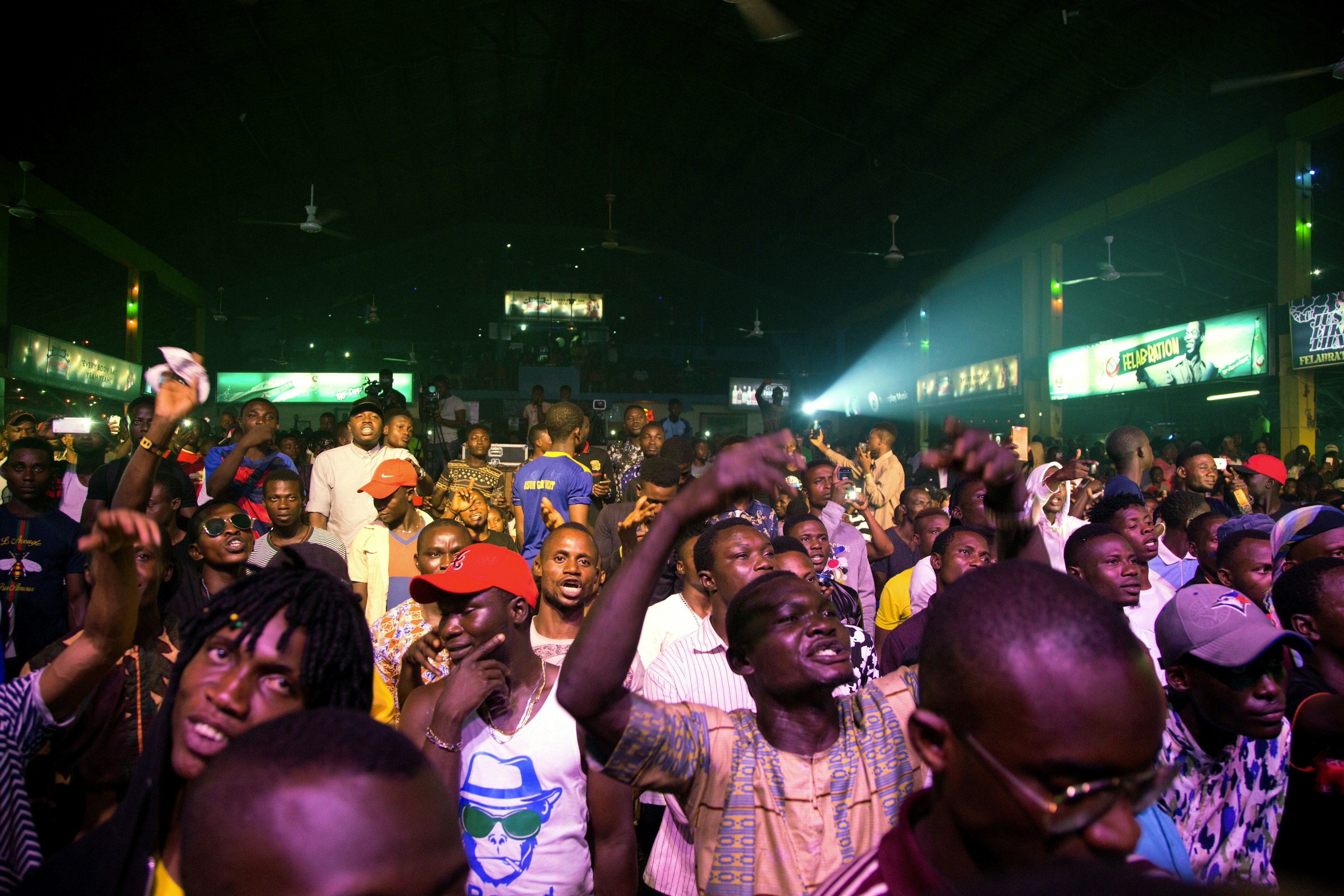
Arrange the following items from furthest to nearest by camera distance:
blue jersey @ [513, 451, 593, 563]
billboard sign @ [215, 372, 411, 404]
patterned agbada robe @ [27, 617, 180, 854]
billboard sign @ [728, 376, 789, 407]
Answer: billboard sign @ [728, 376, 789, 407]
billboard sign @ [215, 372, 411, 404]
blue jersey @ [513, 451, 593, 563]
patterned agbada robe @ [27, 617, 180, 854]

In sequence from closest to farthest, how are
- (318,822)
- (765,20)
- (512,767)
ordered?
(318,822) < (512,767) < (765,20)

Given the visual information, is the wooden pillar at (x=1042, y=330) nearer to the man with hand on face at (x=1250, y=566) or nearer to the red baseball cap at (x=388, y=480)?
the man with hand on face at (x=1250, y=566)

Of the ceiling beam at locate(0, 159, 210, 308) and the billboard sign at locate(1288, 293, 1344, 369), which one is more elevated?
the ceiling beam at locate(0, 159, 210, 308)

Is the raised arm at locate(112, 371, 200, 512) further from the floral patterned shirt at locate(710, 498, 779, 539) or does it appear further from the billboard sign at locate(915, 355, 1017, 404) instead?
the billboard sign at locate(915, 355, 1017, 404)

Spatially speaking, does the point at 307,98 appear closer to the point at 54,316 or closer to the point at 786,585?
the point at 54,316

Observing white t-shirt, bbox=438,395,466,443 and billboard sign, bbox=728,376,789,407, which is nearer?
white t-shirt, bbox=438,395,466,443

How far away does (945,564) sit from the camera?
12.3ft

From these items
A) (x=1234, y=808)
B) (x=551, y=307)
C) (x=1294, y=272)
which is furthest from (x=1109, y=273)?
(x=551, y=307)

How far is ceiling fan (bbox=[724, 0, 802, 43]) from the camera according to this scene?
5883mm

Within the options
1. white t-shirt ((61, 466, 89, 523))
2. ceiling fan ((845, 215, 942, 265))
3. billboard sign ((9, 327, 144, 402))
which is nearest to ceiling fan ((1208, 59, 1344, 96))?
ceiling fan ((845, 215, 942, 265))

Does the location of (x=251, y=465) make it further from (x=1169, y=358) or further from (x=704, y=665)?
(x=1169, y=358)

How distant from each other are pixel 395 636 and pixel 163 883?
1.82 metres

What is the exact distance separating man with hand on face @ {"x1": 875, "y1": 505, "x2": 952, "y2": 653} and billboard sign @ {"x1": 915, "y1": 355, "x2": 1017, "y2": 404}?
14.0 metres

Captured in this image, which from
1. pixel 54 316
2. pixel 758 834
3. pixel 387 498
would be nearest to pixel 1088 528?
pixel 758 834
